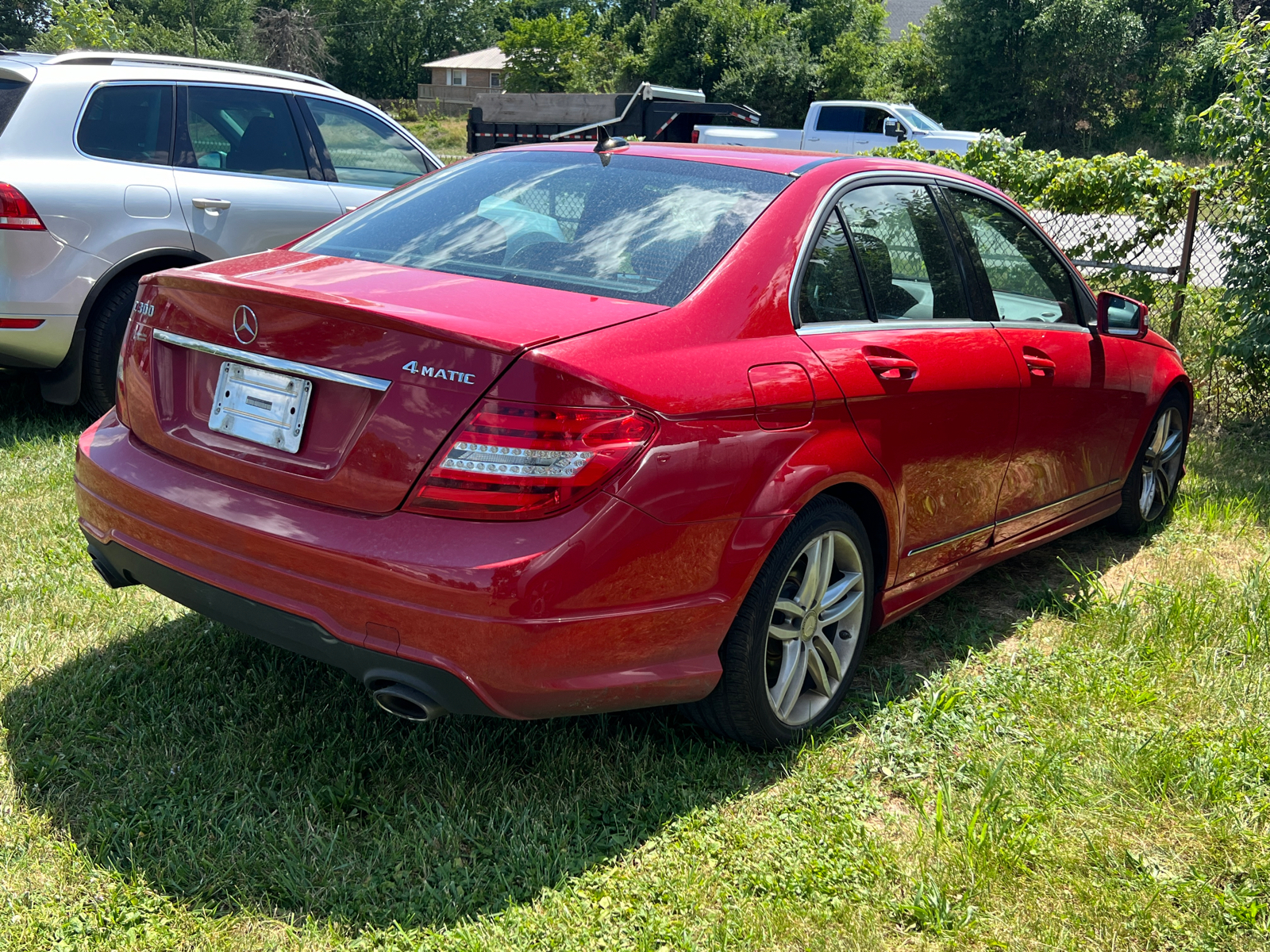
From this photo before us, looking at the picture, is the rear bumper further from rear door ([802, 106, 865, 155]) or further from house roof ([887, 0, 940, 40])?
house roof ([887, 0, 940, 40])

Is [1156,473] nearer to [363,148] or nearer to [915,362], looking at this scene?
[915,362]

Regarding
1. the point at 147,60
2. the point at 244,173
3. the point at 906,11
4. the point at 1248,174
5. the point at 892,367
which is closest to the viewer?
the point at 892,367

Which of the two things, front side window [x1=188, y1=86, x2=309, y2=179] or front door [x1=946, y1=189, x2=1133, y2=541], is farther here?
front side window [x1=188, y1=86, x2=309, y2=179]

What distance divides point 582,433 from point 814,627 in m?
1.07

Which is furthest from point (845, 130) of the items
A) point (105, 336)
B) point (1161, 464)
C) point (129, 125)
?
point (105, 336)

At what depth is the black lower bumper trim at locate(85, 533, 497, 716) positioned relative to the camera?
2.44m

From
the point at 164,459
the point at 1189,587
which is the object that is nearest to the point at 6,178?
the point at 164,459

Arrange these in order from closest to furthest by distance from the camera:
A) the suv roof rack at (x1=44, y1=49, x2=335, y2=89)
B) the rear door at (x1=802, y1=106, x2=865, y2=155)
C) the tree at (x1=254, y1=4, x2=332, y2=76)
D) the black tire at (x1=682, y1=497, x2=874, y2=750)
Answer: the black tire at (x1=682, y1=497, x2=874, y2=750), the suv roof rack at (x1=44, y1=49, x2=335, y2=89), the rear door at (x1=802, y1=106, x2=865, y2=155), the tree at (x1=254, y1=4, x2=332, y2=76)

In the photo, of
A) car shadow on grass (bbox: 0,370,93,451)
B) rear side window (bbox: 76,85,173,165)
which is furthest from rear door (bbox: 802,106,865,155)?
car shadow on grass (bbox: 0,370,93,451)

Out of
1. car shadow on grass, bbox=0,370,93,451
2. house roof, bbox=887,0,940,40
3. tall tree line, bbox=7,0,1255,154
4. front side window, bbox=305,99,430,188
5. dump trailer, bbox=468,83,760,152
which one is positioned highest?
house roof, bbox=887,0,940,40

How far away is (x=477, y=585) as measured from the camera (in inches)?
92.5

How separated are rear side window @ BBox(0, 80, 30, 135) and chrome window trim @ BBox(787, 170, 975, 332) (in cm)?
424

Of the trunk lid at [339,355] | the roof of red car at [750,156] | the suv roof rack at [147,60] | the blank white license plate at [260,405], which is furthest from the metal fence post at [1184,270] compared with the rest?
the blank white license plate at [260,405]

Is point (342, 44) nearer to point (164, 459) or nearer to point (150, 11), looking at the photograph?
point (150, 11)
